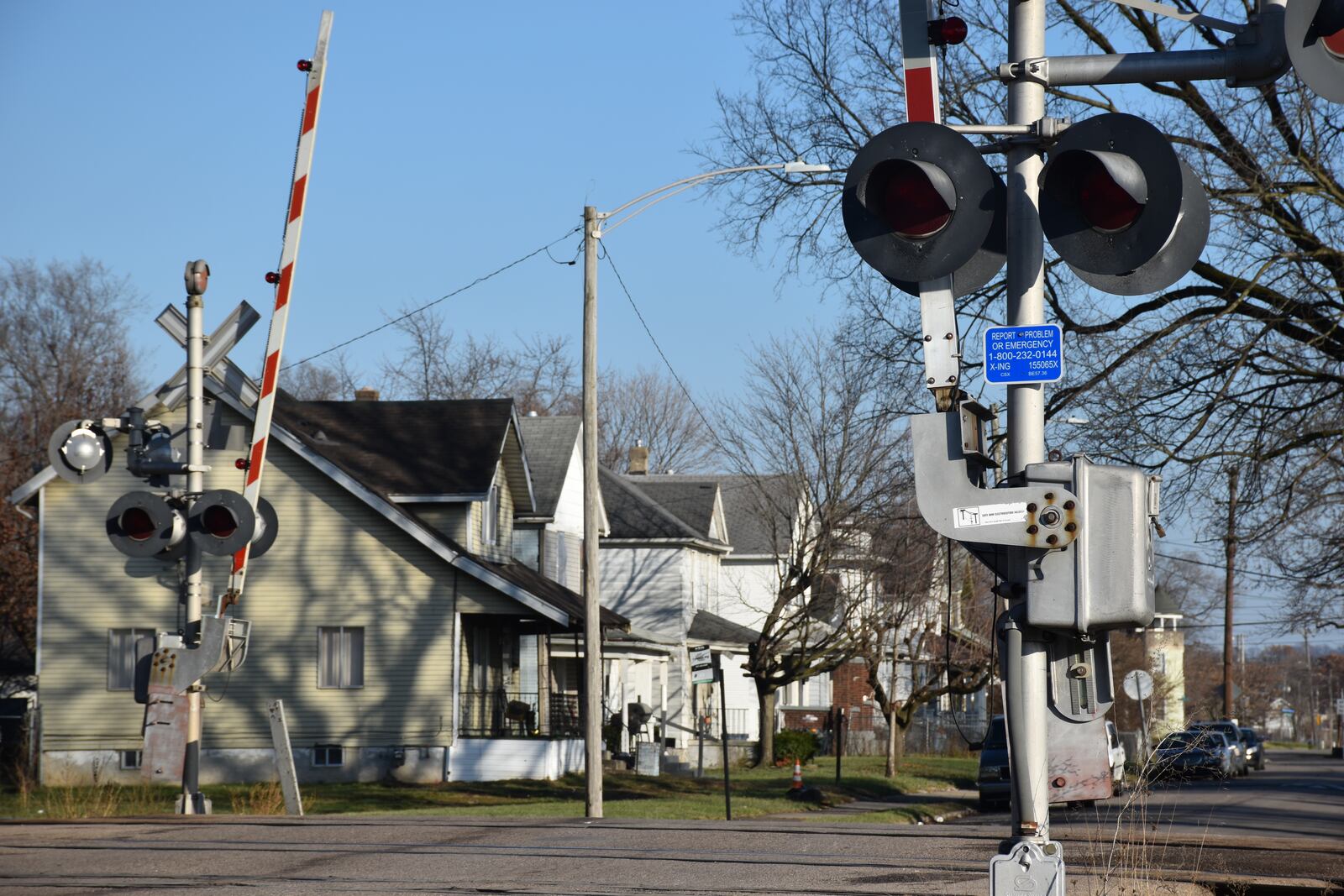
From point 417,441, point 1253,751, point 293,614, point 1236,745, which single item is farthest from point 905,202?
point 1253,751

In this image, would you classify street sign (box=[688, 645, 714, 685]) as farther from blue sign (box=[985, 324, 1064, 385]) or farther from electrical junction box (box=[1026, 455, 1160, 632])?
electrical junction box (box=[1026, 455, 1160, 632])

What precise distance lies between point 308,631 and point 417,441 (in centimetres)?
561

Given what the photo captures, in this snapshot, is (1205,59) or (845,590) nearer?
(1205,59)

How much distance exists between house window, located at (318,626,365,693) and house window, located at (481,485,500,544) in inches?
158

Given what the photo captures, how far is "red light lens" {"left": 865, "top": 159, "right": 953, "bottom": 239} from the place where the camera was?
5578 millimetres

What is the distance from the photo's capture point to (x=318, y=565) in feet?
104

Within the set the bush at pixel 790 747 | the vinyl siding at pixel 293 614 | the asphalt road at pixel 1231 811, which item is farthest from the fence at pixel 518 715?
the asphalt road at pixel 1231 811

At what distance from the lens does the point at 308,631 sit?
31594 mm

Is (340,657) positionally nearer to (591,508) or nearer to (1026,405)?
(591,508)

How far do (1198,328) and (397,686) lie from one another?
19.7 meters

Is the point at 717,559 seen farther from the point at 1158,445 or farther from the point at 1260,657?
the point at 1260,657

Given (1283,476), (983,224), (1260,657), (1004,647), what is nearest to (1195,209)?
(983,224)

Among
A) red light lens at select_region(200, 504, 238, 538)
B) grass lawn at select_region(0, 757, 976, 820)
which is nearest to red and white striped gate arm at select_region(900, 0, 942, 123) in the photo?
red light lens at select_region(200, 504, 238, 538)

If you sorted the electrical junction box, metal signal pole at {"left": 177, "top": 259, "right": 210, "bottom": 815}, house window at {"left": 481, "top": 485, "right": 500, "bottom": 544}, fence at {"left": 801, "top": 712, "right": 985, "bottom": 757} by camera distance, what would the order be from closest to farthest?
the electrical junction box < metal signal pole at {"left": 177, "top": 259, "right": 210, "bottom": 815} < house window at {"left": 481, "top": 485, "right": 500, "bottom": 544} < fence at {"left": 801, "top": 712, "right": 985, "bottom": 757}
